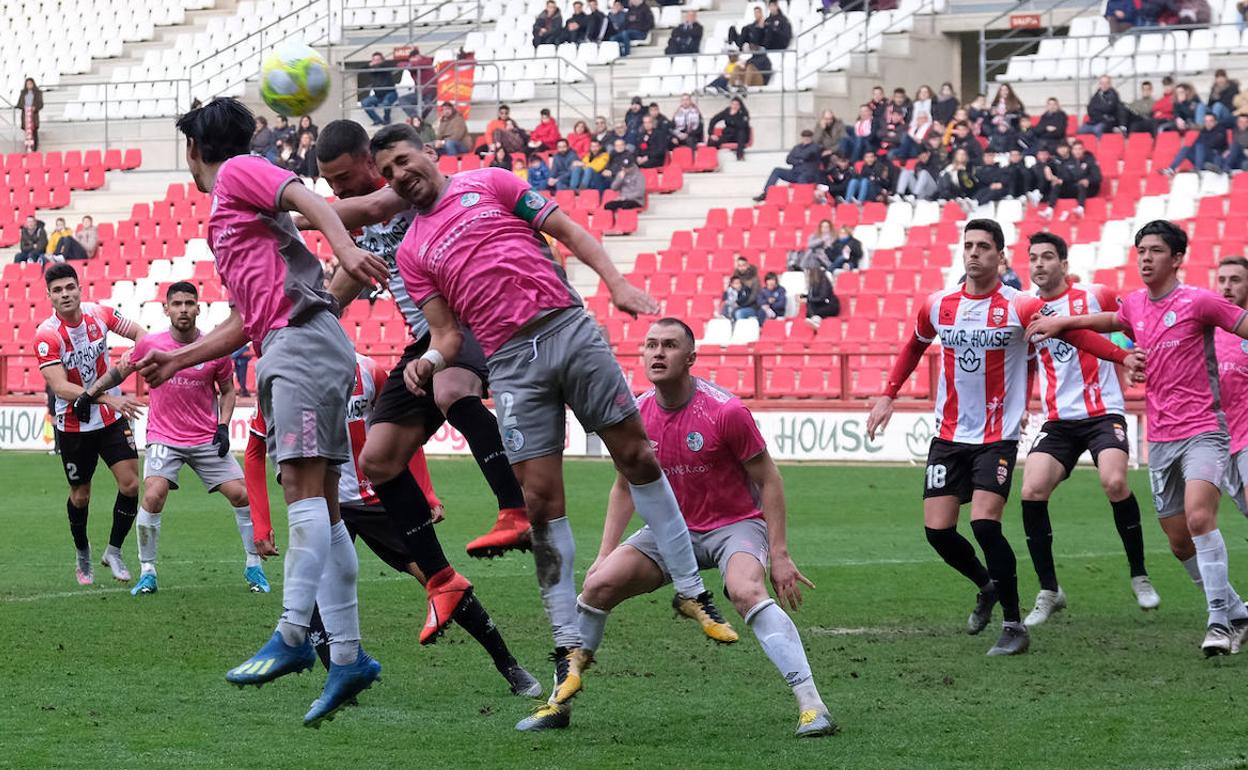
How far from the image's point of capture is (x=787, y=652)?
6945 millimetres

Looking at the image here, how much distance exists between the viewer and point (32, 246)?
32.0 metres

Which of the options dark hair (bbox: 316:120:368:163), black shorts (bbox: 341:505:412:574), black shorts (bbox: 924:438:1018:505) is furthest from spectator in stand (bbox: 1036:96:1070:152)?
dark hair (bbox: 316:120:368:163)

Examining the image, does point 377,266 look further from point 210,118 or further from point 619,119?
point 619,119

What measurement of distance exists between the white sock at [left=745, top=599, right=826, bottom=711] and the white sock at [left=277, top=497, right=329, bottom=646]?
1.66 meters

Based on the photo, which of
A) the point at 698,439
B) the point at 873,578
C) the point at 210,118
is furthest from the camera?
the point at 873,578

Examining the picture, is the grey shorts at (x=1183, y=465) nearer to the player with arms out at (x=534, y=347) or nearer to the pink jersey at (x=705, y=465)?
the pink jersey at (x=705, y=465)

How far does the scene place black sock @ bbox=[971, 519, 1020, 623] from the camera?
29.9ft

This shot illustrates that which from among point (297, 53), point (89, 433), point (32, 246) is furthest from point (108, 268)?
point (297, 53)

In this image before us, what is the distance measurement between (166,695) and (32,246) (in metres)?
25.8

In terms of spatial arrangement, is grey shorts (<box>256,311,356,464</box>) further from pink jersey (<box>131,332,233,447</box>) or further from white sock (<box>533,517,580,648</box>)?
pink jersey (<box>131,332,233,447</box>)

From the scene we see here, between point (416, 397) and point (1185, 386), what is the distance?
12.5ft

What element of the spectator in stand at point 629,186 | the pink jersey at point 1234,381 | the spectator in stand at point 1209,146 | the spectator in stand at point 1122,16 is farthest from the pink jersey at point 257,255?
the spectator in stand at point 1122,16

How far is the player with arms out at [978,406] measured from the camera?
30.9 feet

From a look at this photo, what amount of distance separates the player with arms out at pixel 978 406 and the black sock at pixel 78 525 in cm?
549
